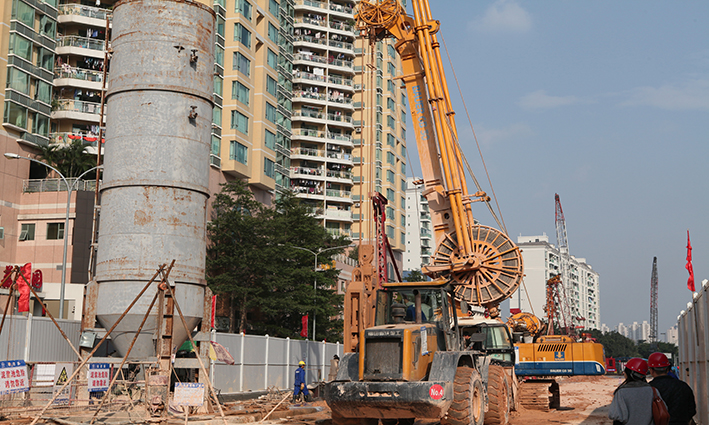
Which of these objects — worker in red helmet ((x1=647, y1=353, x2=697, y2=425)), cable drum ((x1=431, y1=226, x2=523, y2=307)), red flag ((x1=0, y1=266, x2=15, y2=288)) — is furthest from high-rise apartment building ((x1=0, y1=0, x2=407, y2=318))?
worker in red helmet ((x1=647, y1=353, x2=697, y2=425))

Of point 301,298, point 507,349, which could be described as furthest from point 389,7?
point 301,298

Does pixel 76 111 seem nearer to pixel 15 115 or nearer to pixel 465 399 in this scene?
pixel 15 115

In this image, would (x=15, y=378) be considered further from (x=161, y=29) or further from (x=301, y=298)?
(x=301, y=298)

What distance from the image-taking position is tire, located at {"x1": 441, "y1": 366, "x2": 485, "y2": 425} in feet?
48.0

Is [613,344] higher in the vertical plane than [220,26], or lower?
lower

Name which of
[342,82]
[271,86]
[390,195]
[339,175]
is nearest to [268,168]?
[271,86]

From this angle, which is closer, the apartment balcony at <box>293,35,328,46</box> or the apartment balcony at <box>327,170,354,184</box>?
the apartment balcony at <box>293,35,328,46</box>

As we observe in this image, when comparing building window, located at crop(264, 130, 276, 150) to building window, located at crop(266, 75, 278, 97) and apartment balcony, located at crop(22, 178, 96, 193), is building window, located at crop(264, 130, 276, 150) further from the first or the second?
apartment balcony, located at crop(22, 178, 96, 193)

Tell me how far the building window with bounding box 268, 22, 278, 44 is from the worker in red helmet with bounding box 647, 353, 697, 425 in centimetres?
7150

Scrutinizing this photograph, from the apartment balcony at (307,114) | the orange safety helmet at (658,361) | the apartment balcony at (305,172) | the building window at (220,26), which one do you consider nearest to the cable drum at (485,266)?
the orange safety helmet at (658,361)

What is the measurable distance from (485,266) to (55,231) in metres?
41.5

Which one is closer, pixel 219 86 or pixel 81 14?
pixel 81 14

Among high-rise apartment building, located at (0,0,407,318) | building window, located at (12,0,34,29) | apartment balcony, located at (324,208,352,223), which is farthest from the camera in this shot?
apartment balcony, located at (324,208,352,223)

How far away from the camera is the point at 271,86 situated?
250 feet
